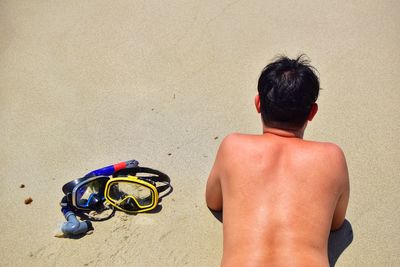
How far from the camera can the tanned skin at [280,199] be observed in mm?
1776

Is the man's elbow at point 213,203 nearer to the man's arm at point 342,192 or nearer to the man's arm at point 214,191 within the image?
the man's arm at point 214,191

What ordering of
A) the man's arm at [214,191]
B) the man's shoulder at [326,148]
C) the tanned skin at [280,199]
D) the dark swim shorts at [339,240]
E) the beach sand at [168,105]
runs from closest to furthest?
the tanned skin at [280,199]
the man's shoulder at [326,148]
the man's arm at [214,191]
the dark swim shorts at [339,240]
the beach sand at [168,105]

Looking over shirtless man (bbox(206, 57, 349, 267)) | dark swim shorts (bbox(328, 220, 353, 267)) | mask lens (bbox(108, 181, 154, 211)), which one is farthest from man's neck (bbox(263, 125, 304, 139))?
mask lens (bbox(108, 181, 154, 211))

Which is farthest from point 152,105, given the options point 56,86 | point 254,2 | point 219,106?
point 254,2

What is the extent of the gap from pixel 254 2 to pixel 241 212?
8.31ft

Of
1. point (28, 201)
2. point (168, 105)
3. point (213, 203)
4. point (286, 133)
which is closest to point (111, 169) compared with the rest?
point (28, 201)

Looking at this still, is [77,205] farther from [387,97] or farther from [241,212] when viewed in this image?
[387,97]

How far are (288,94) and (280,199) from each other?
45 cm

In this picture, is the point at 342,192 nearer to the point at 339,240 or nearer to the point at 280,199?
the point at 280,199

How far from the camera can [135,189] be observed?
2.63 metres

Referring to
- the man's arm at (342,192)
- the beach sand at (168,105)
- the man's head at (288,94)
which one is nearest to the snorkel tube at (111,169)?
the beach sand at (168,105)

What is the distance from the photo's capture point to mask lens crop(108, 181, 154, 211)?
258cm

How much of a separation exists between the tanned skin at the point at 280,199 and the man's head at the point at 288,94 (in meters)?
0.06

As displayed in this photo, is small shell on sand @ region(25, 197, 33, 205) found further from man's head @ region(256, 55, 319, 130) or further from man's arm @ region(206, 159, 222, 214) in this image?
man's head @ region(256, 55, 319, 130)
